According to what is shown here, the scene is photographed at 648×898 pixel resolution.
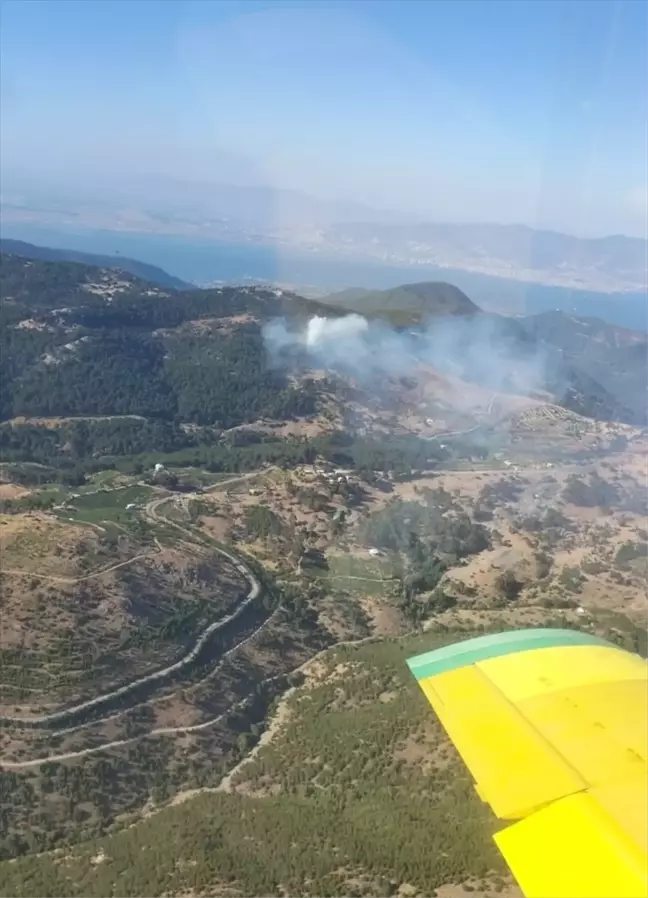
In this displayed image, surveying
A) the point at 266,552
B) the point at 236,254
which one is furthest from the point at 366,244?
the point at 266,552

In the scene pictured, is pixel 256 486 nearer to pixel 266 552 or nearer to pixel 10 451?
pixel 266 552

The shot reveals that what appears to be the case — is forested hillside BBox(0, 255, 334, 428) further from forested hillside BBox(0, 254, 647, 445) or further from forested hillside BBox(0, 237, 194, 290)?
forested hillside BBox(0, 237, 194, 290)

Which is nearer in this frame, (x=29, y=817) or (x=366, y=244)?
(x=29, y=817)

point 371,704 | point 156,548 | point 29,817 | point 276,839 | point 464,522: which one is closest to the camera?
point 276,839

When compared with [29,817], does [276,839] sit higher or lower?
higher

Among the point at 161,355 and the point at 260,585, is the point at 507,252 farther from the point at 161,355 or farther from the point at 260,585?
the point at 260,585

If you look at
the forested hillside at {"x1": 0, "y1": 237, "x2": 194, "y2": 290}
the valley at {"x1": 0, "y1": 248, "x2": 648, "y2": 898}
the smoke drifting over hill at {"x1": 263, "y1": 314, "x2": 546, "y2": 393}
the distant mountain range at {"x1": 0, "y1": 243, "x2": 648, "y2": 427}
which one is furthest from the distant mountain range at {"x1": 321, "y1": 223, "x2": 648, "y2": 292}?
the valley at {"x1": 0, "y1": 248, "x2": 648, "y2": 898}

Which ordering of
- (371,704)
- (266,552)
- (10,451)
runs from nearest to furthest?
Result: (371,704) → (266,552) → (10,451)
